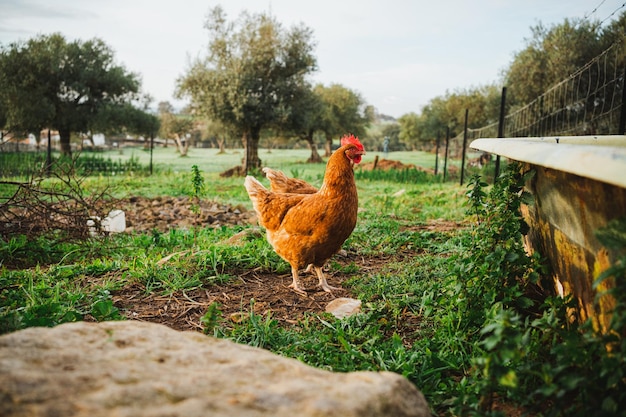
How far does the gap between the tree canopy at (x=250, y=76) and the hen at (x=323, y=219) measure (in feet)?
43.0

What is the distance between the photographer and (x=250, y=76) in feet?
54.3

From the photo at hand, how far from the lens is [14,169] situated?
1310 centimetres

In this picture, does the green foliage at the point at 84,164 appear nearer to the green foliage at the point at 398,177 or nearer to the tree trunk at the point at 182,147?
the green foliage at the point at 398,177

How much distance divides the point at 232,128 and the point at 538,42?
13.7m

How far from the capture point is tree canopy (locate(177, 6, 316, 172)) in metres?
16.6

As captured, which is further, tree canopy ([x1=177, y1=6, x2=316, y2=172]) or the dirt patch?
tree canopy ([x1=177, y1=6, x2=316, y2=172])

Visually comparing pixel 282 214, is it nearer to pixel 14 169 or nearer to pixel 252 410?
pixel 252 410

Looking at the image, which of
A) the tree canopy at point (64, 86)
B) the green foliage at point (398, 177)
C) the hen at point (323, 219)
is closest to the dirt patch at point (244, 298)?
the hen at point (323, 219)

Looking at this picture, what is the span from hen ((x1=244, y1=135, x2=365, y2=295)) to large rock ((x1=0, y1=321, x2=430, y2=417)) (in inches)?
91.2

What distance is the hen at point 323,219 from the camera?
366cm

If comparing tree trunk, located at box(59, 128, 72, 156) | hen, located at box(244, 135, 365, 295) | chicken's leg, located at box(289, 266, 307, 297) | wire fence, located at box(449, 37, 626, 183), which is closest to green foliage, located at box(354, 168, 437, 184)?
wire fence, located at box(449, 37, 626, 183)

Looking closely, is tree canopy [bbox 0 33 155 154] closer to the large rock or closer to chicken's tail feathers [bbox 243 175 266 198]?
chicken's tail feathers [bbox 243 175 266 198]

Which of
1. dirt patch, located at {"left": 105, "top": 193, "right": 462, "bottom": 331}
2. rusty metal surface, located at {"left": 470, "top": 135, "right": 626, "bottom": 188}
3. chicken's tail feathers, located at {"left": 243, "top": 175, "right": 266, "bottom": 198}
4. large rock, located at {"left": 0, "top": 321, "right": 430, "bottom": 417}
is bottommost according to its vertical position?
dirt patch, located at {"left": 105, "top": 193, "right": 462, "bottom": 331}

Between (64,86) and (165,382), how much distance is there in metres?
23.3
